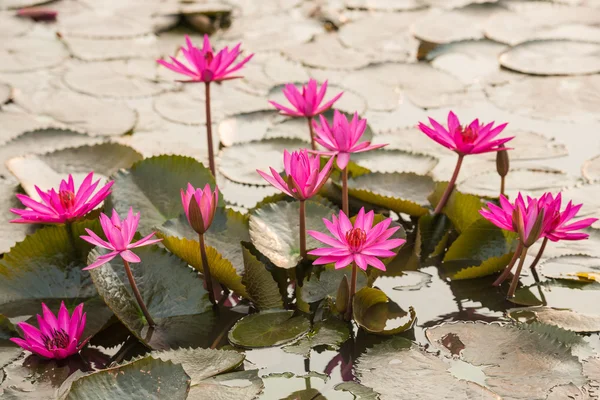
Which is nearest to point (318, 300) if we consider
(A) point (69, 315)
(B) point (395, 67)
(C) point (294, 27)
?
(A) point (69, 315)

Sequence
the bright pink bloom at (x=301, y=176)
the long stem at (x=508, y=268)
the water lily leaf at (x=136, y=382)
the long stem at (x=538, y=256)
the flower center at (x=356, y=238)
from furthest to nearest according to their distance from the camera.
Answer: the long stem at (x=538, y=256)
the long stem at (x=508, y=268)
the bright pink bloom at (x=301, y=176)
the flower center at (x=356, y=238)
the water lily leaf at (x=136, y=382)

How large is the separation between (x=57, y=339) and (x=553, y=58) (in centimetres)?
247

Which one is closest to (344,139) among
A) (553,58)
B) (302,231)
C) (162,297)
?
(302,231)

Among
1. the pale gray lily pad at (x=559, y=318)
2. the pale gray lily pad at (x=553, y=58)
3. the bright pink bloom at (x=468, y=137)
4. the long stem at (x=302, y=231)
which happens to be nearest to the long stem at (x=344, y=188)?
the long stem at (x=302, y=231)

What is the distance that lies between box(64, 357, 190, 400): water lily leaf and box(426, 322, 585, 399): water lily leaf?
602 mm

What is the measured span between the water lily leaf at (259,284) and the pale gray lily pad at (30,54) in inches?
76.0

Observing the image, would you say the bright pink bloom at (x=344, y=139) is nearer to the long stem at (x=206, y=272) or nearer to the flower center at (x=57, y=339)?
the long stem at (x=206, y=272)

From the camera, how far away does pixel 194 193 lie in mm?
1742

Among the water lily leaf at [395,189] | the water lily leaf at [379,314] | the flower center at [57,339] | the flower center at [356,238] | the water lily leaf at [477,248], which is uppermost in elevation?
the flower center at [356,238]

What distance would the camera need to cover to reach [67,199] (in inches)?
73.7

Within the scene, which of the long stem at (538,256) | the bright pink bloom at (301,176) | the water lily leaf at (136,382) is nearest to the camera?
the water lily leaf at (136,382)

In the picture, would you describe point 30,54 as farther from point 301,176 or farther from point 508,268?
point 508,268

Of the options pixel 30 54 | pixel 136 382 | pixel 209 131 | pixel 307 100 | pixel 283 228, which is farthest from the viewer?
pixel 30 54

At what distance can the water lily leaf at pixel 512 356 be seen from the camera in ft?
5.39
